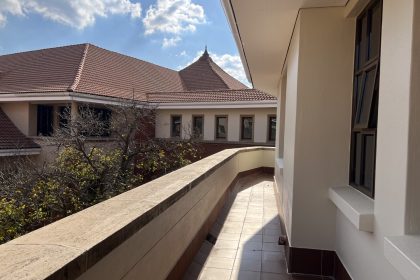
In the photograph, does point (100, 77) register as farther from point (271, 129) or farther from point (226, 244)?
point (226, 244)

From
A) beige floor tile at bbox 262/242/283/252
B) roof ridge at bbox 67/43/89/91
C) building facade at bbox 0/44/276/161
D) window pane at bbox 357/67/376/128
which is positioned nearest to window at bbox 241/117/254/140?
building facade at bbox 0/44/276/161

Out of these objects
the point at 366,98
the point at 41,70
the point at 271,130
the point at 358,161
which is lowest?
the point at 358,161

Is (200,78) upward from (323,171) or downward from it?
upward

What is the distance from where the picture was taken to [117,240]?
1656 millimetres

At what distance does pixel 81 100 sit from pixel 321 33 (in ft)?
40.4

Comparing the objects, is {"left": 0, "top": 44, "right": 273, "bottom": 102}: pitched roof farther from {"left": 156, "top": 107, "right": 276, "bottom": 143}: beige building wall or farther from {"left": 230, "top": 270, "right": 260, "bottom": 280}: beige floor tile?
{"left": 230, "top": 270, "right": 260, "bottom": 280}: beige floor tile

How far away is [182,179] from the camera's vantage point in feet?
11.2

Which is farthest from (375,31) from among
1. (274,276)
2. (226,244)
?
(226,244)

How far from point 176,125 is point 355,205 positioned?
15.4 m

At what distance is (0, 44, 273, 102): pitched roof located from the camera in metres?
15.5

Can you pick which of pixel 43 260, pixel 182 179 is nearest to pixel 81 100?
pixel 182 179

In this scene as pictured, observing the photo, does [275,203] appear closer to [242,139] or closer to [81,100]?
[242,139]

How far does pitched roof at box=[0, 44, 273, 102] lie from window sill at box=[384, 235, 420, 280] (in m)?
12.6

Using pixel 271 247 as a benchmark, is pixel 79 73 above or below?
above
